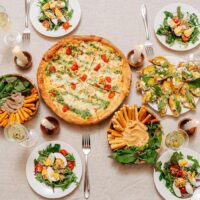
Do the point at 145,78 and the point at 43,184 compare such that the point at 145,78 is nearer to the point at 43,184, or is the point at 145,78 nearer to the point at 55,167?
the point at 55,167

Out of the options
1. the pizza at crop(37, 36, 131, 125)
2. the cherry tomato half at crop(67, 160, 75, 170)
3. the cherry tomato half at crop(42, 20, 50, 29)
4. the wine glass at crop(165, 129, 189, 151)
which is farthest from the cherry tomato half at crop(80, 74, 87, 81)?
the wine glass at crop(165, 129, 189, 151)

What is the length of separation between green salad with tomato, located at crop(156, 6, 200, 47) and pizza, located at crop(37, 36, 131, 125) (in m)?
0.39

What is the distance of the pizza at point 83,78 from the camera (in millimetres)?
2684

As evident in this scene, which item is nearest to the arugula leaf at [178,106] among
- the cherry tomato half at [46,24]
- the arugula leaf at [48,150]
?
the arugula leaf at [48,150]

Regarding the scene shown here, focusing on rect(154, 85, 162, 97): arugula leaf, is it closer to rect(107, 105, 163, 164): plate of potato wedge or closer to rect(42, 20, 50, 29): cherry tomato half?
rect(107, 105, 163, 164): plate of potato wedge

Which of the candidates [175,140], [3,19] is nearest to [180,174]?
[175,140]

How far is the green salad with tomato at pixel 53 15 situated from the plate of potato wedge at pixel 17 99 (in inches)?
18.6

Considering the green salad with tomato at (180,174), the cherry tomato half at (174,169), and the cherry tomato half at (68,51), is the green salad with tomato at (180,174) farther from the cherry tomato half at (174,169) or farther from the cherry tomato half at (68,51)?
the cherry tomato half at (68,51)

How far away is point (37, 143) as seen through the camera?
2668mm

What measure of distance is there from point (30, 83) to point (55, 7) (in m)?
0.61

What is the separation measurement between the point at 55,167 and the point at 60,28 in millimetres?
1013

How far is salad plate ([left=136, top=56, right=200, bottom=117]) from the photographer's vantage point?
106 inches

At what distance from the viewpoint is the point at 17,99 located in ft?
8.64

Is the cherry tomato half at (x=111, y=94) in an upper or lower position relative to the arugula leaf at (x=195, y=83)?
lower
